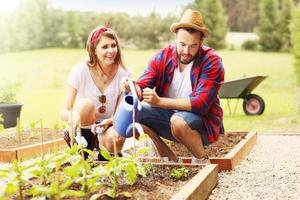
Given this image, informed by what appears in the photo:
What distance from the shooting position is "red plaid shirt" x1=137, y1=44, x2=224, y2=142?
10.5 feet

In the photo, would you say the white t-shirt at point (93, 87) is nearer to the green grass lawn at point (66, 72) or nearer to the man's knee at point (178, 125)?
the man's knee at point (178, 125)

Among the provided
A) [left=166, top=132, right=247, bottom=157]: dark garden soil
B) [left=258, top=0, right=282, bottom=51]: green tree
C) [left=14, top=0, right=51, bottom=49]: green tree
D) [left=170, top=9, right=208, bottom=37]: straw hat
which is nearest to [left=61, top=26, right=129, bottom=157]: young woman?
[left=170, top=9, right=208, bottom=37]: straw hat

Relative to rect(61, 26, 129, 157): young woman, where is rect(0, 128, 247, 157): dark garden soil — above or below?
below

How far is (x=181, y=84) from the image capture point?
3.34 meters

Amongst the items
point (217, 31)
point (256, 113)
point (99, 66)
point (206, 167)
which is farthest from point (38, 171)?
point (217, 31)

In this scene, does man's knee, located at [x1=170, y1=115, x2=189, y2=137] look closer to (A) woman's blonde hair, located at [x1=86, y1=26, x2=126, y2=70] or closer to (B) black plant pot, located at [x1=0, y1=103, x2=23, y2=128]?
(A) woman's blonde hair, located at [x1=86, y1=26, x2=126, y2=70]

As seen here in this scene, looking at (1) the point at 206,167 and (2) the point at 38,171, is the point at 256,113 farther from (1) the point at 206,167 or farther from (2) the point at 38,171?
(2) the point at 38,171

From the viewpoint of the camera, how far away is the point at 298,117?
707 centimetres

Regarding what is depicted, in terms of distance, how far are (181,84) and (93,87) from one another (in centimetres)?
53

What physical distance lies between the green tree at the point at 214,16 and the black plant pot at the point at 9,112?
5.42 m

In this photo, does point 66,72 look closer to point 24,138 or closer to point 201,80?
point 24,138

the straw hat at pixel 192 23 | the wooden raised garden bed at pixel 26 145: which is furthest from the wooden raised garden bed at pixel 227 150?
the wooden raised garden bed at pixel 26 145

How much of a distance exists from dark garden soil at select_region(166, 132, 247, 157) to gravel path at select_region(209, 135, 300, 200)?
162mm

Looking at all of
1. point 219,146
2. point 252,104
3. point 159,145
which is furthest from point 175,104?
point 252,104
